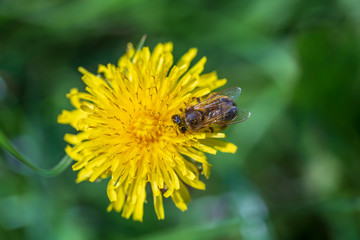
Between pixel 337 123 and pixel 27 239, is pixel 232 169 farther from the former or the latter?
pixel 27 239

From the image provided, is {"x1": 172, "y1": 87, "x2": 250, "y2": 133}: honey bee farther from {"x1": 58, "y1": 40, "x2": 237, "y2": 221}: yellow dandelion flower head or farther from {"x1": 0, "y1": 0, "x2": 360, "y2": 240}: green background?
{"x1": 0, "y1": 0, "x2": 360, "y2": 240}: green background

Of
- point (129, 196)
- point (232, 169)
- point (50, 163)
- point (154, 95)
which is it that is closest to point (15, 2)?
point (50, 163)

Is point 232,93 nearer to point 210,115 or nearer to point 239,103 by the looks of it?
point 210,115

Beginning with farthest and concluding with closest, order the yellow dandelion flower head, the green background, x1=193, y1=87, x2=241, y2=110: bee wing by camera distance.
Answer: the green background < x1=193, y1=87, x2=241, y2=110: bee wing < the yellow dandelion flower head

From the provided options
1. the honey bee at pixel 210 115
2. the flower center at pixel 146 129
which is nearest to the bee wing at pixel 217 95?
the honey bee at pixel 210 115

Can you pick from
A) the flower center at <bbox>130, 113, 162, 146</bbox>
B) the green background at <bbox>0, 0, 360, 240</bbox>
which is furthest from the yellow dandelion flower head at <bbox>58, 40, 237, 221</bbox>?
the green background at <bbox>0, 0, 360, 240</bbox>

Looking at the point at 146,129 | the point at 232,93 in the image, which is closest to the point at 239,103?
the point at 232,93
